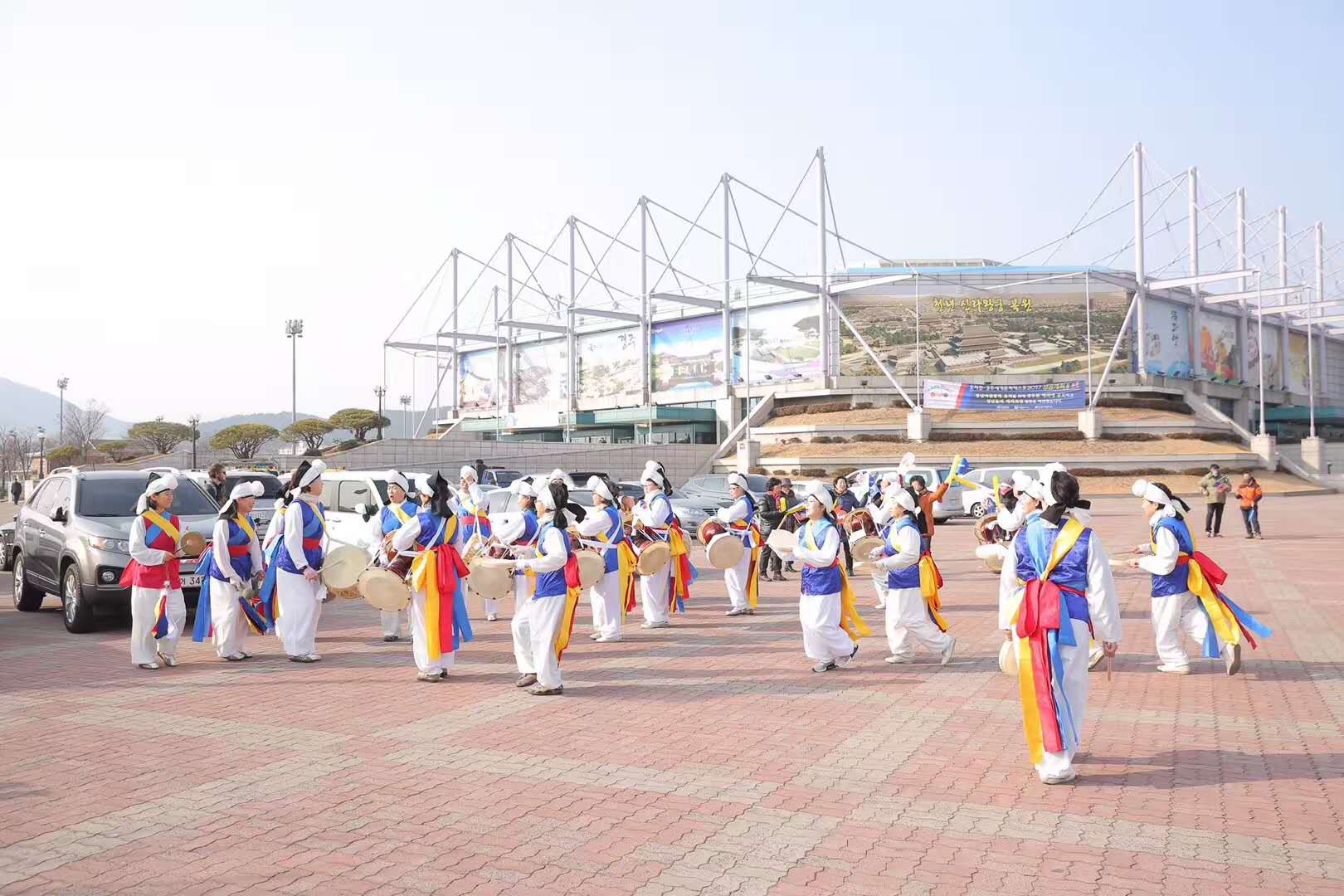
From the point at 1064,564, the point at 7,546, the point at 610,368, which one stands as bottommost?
the point at 7,546

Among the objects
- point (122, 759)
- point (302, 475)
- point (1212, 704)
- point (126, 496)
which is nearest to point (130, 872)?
point (122, 759)

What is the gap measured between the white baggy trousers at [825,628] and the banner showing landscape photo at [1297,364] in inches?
3274

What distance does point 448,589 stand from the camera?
9.11 metres

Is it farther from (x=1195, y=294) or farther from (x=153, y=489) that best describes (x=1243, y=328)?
(x=153, y=489)

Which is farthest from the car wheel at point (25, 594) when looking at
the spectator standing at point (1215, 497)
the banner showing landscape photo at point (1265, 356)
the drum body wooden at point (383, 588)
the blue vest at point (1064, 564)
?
the banner showing landscape photo at point (1265, 356)

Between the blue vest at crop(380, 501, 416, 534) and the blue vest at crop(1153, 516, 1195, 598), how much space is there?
7020 mm

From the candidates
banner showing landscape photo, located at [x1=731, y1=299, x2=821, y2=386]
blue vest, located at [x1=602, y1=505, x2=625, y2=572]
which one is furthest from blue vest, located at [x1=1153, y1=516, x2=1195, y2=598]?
banner showing landscape photo, located at [x1=731, y1=299, x2=821, y2=386]

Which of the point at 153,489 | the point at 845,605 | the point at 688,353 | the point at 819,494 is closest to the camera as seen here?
the point at 819,494

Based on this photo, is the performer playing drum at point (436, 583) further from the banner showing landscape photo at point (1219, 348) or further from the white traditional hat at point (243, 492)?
the banner showing landscape photo at point (1219, 348)

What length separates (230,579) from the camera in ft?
33.1

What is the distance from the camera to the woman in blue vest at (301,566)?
9.89 meters

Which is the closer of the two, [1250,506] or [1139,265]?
[1250,506]

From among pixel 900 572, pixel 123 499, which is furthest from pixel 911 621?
pixel 123 499

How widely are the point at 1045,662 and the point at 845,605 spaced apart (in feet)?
12.0
